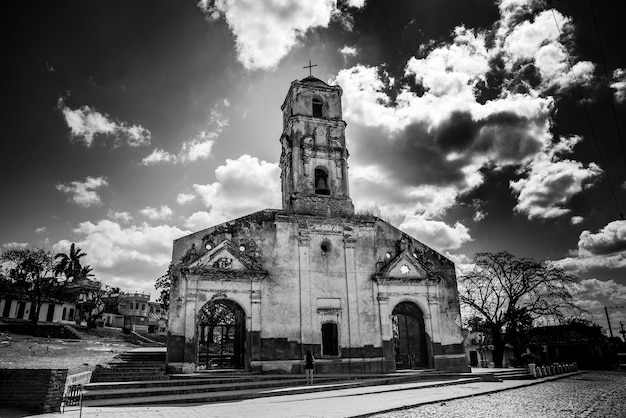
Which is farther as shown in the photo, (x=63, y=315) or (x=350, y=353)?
(x=63, y=315)

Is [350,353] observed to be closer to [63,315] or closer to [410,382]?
[410,382]

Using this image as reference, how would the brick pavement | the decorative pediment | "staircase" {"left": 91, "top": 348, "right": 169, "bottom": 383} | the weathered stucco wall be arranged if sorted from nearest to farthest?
the brick pavement
"staircase" {"left": 91, "top": 348, "right": 169, "bottom": 383}
the weathered stucco wall
the decorative pediment

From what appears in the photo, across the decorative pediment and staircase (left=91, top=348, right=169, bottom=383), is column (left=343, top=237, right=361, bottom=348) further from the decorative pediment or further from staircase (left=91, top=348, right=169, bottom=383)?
staircase (left=91, top=348, right=169, bottom=383)

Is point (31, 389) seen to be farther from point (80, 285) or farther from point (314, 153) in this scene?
point (80, 285)

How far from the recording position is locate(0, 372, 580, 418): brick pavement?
10.3 meters

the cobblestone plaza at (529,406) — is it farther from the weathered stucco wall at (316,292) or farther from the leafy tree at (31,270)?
the leafy tree at (31,270)

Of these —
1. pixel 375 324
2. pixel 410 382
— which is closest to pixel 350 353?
pixel 375 324

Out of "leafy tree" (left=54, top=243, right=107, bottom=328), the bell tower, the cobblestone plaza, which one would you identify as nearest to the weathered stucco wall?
the bell tower

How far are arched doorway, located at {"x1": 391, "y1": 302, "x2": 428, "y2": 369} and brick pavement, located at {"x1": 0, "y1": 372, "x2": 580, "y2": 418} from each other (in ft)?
24.3

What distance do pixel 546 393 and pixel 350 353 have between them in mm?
8772

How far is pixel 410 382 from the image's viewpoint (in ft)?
63.2

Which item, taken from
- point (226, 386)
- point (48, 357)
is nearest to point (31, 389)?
point (226, 386)

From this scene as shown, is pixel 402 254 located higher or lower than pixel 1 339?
higher

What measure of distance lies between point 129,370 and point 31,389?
9.07m
